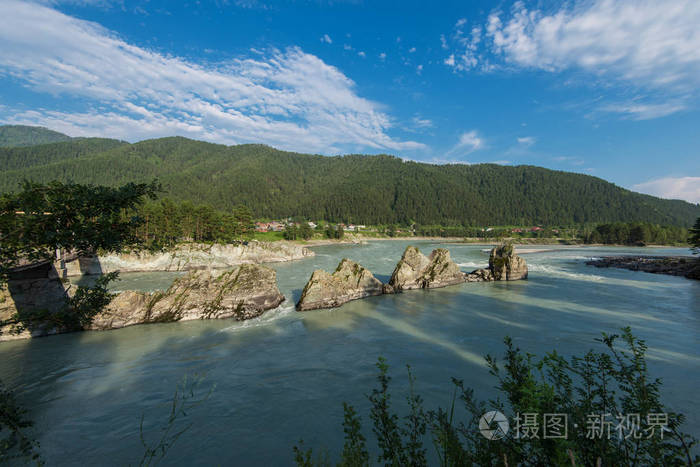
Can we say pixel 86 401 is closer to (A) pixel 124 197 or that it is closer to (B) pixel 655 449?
(A) pixel 124 197

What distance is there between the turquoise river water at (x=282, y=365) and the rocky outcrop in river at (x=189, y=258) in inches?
1084

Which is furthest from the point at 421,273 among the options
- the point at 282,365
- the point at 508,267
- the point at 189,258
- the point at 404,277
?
the point at 189,258

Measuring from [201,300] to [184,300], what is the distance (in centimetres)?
104

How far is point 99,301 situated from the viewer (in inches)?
317

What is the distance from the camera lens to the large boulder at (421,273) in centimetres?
2780

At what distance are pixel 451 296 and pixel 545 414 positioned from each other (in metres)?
22.8

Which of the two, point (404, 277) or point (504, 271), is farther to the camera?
point (504, 271)

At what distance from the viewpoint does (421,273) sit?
1151 inches

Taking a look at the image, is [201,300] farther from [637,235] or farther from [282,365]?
[637,235]

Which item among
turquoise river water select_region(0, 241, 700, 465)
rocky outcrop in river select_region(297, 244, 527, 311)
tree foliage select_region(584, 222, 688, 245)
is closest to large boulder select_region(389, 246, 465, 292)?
rocky outcrop in river select_region(297, 244, 527, 311)

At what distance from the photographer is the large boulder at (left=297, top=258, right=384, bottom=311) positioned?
21.6 metres

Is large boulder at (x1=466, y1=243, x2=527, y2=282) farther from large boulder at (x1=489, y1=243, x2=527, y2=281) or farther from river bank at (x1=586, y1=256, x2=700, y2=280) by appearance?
river bank at (x1=586, y1=256, x2=700, y2=280)

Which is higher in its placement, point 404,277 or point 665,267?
point 665,267

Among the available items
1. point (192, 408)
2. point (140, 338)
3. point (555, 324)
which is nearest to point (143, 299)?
point (140, 338)
